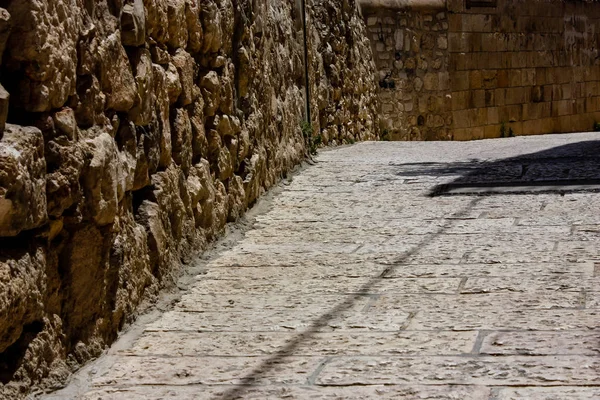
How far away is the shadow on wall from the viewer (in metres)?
6.34

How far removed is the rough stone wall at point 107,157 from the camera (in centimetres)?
294

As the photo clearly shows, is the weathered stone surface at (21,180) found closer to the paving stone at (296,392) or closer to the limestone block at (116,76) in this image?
the paving stone at (296,392)

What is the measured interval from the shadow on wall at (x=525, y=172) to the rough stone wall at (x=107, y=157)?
1.45 m

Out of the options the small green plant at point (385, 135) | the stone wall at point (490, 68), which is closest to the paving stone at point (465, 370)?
the stone wall at point (490, 68)

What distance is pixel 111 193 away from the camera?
11.7 ft

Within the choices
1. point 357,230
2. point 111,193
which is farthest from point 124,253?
point 357,230

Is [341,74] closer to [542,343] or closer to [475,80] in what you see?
[475,80]

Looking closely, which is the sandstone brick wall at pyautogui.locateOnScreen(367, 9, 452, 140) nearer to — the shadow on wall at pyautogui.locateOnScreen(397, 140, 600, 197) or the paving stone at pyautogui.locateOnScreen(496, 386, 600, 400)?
the shadow on wall at pyautogui.locateOnScreen(397, 140, 600, 197)

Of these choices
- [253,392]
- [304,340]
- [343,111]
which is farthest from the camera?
[343,111]

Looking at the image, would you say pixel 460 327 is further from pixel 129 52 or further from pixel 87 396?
pixel 129 52

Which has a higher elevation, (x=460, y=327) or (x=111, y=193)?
(x=111, y=193)

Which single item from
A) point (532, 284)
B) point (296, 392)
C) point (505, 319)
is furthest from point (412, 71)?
point (296, 392)

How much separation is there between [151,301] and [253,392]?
3.82ft

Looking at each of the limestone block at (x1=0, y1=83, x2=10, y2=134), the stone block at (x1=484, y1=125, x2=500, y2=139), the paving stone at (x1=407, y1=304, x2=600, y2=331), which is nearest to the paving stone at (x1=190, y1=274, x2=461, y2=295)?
the paving stone at (x1=407, y1=304, x2=600, y2=331)
